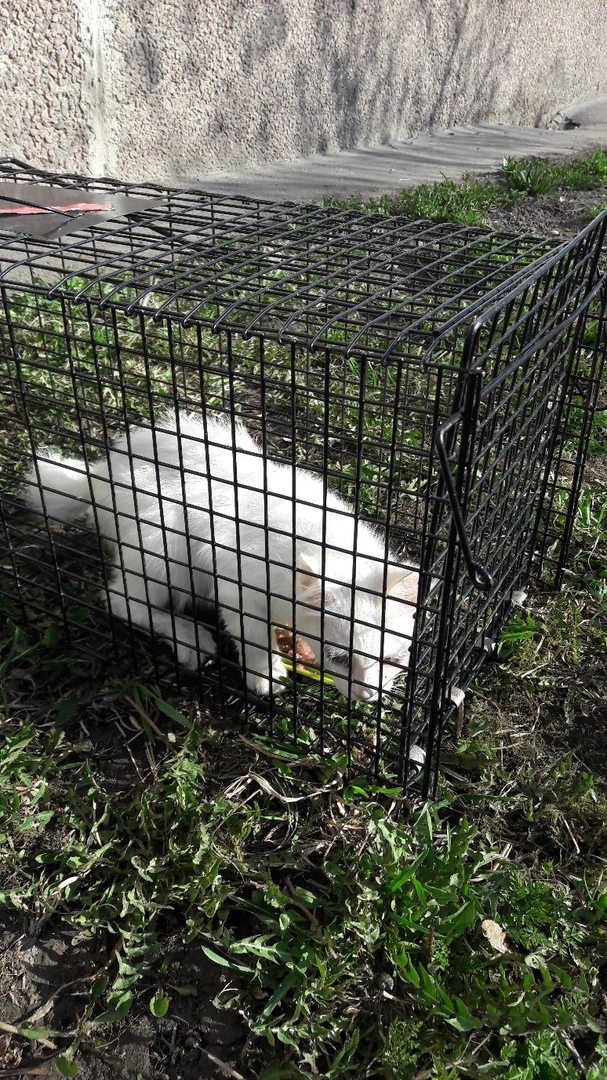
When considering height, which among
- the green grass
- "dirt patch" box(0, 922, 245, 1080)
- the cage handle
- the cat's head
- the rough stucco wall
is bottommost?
"dirt patch" box(0, 922, 245, 1080)

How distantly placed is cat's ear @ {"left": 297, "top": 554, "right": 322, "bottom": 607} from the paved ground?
3980 mm

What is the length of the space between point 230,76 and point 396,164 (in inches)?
78.2

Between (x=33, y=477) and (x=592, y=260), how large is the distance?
155 cm

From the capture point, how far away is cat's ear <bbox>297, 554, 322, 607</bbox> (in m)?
1.71

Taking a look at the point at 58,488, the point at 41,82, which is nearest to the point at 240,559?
the point at 58,488

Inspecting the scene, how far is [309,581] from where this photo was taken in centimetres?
175

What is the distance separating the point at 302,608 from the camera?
1.85 metres

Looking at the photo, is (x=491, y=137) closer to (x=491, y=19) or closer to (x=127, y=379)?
(x=491, y=19)

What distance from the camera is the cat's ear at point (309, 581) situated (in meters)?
1.71

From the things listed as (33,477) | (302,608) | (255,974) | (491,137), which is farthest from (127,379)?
(491,137)

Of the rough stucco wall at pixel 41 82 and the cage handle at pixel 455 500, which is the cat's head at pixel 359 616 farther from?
the rough stucco wall at pixel 41 82

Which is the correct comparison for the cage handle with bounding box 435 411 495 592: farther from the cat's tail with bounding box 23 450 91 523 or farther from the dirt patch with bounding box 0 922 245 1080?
the cat's tail with bounding box 23 450 91 523

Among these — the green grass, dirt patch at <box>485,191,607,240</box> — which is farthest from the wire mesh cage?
dirt patch at <box>485,191,607,240</box>

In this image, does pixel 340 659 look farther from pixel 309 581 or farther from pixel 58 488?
pixel 58 488
